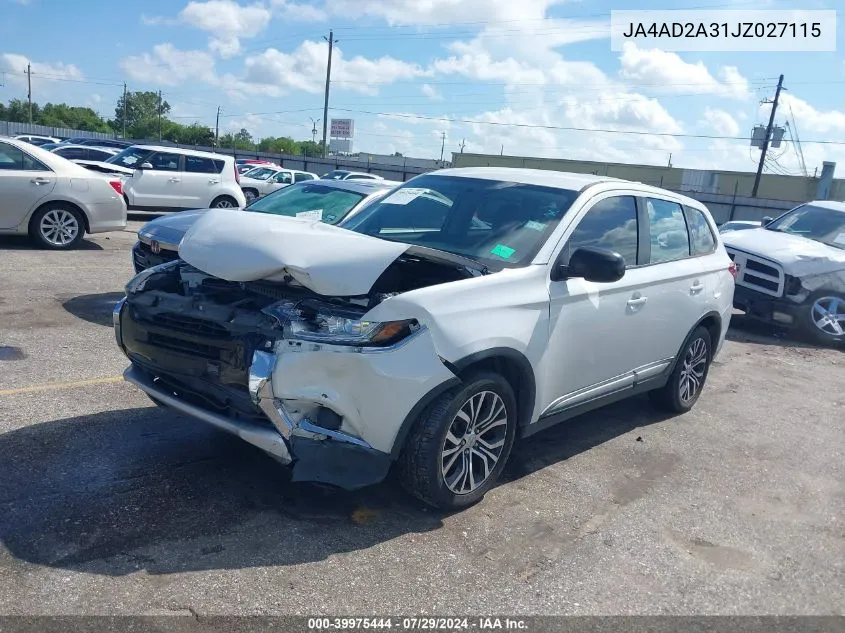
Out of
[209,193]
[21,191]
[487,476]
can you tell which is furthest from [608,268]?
[209,193]

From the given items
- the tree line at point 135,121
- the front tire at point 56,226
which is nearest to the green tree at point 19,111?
the tree line at point 135,121

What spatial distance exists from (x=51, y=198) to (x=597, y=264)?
913 cm

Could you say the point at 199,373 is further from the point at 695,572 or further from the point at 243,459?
the point at 695,572

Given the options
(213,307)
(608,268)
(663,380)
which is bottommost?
(663,380)

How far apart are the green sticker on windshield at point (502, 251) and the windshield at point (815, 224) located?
821cm

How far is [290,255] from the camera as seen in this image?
3859mm

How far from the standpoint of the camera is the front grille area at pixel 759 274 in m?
10.4

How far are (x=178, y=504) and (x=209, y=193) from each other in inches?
564

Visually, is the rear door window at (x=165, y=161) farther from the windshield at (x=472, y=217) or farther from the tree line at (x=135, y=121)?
the tree line at (x=135, y=121)

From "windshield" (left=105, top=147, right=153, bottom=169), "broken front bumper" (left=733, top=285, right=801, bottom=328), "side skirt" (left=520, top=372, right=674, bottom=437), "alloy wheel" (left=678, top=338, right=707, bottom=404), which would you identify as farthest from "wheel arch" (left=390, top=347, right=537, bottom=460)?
"windshield" (left=105, top=147, right=153, bottom=169)

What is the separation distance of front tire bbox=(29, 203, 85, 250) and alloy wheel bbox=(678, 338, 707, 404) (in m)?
8.94

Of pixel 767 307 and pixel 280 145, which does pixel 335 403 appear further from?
pixel 280 145

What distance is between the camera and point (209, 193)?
17.3 metres

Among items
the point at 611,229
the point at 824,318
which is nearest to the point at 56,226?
the point at 611,229
